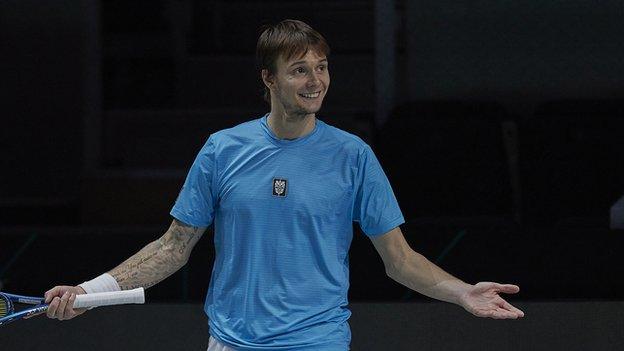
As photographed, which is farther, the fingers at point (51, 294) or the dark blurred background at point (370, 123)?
the dark blurred background at point (370, 123)

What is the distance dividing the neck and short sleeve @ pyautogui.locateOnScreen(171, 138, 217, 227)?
0.17 meters

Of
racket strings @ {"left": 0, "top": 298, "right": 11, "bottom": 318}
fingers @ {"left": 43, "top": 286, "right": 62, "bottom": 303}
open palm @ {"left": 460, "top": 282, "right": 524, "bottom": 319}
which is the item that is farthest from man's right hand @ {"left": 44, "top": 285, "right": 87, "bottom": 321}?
open palm @ {"left": 460, "top": 282, "right": 524, "bottom": 319}

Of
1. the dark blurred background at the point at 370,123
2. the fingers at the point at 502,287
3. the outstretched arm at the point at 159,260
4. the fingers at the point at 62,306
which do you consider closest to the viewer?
the fingers at the point at 502,287

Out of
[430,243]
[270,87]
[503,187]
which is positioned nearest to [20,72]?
[503,187]

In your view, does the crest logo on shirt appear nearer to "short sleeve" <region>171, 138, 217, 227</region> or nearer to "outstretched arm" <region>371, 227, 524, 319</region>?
"short sleeve" <region>171, 138, 217, 227</region>

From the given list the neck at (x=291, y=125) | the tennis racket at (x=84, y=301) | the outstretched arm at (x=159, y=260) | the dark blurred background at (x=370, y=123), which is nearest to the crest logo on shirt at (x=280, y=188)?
the neck at (x=291, y=125)

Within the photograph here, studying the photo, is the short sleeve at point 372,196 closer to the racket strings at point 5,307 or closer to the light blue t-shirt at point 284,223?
the light blue t-shirt at point 284,223

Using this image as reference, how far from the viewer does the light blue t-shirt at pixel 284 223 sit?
2.84 metres

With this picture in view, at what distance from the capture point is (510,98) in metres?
6.66

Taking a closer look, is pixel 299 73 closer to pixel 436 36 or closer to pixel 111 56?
pixel 436 36

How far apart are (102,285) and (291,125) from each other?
606 mm

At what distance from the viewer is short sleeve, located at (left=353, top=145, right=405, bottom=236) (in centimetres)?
292

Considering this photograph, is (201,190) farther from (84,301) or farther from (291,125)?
(84,301)

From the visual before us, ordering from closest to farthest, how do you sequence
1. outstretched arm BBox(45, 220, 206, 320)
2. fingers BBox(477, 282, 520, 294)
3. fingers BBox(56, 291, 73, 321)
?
1. fingers BBox(477, 282, 520, 294)
2. fingers BBox(56, 291, 73, 321)
3. outstretched arm BBox(45, 220, 206, 320)
